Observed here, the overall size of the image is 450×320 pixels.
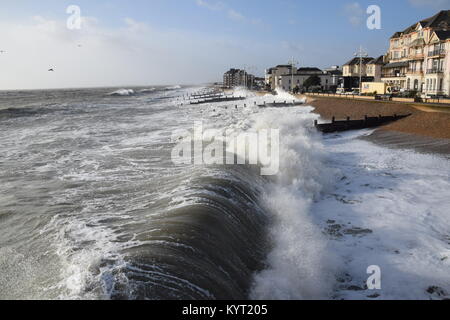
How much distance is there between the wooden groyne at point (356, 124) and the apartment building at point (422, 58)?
14.7 metres

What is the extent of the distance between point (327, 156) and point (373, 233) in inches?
428

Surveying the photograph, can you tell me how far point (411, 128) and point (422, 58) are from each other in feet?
86.6

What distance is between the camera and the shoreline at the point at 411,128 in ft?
74.2

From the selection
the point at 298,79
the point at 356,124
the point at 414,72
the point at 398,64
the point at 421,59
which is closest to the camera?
the point at 356,124

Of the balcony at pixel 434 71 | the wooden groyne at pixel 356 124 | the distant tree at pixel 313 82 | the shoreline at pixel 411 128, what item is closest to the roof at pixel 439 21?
the balcony at pixel 434 71

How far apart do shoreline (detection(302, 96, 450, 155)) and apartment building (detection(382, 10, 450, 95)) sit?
12.1 m

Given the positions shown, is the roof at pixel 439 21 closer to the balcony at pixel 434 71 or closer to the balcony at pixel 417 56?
the balcony at pixel 417 56

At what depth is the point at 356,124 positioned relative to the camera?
3106 cm

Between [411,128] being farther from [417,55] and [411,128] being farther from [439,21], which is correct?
[439,21]

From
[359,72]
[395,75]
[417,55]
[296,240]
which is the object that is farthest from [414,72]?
[296,240]

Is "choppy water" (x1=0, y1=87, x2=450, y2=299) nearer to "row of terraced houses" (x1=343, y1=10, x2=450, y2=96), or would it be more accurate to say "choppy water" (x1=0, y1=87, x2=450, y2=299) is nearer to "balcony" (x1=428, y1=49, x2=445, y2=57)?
"row of terraced houses" (x1=343, y1=10, x2=450, y2=96)
